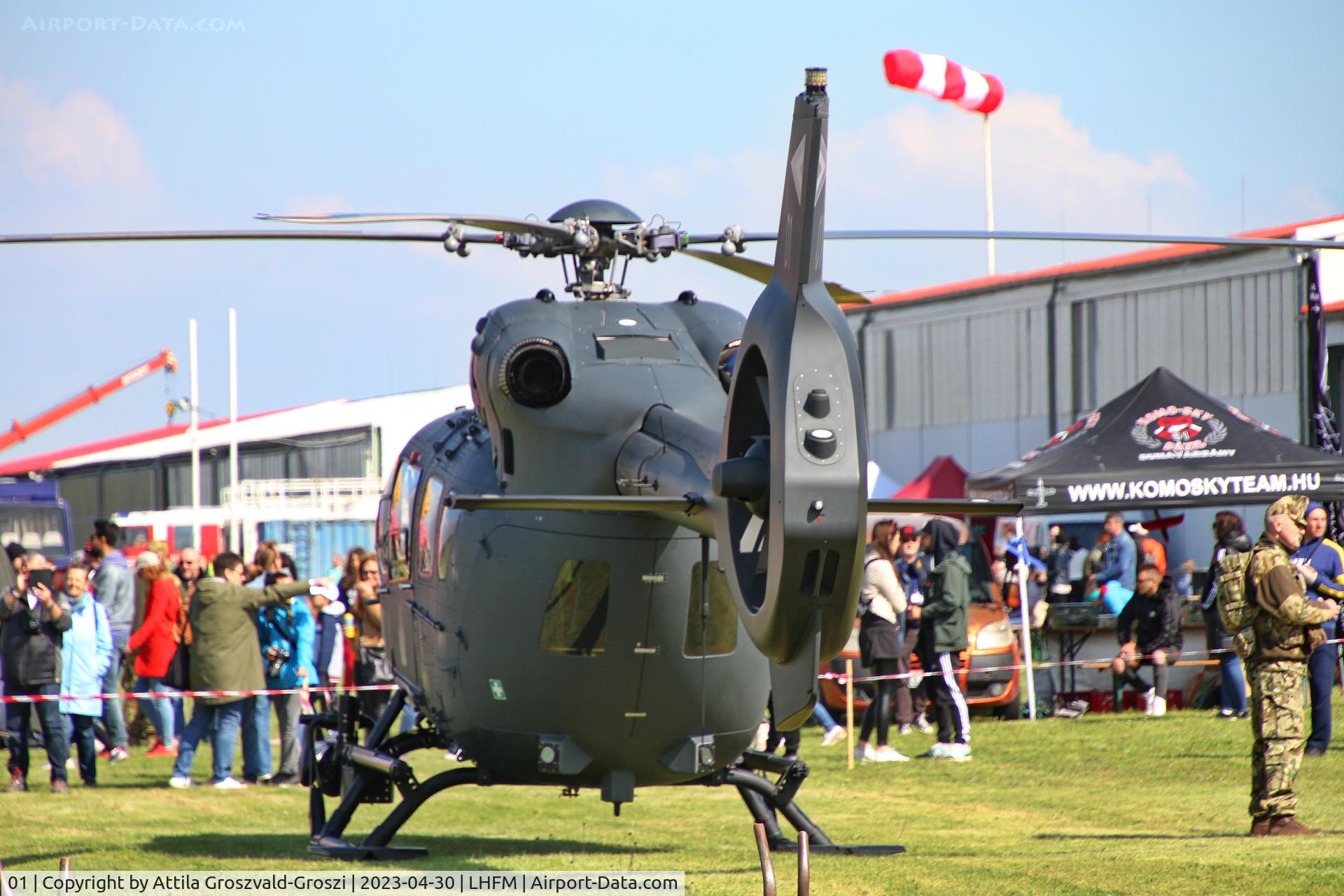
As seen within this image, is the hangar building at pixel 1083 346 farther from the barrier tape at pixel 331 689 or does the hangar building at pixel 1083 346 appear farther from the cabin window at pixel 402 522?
the cabin window at pixel 402 522

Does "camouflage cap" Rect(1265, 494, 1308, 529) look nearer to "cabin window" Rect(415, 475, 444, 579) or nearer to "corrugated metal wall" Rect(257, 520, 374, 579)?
"cabin window" Rect(415, 475, 444, 579)

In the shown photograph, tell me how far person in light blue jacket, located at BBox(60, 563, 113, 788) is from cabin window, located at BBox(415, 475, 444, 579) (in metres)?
5.82

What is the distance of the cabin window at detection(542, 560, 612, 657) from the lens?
8.23m

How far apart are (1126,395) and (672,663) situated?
11247 mm

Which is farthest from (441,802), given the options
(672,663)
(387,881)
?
(672,663)

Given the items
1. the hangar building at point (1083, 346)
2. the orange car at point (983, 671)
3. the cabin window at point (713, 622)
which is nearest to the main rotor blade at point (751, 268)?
the cabin window at point (713, 622)

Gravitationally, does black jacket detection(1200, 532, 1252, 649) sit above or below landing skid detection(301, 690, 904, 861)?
above

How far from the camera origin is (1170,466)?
1711cm

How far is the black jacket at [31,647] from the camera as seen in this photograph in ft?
46.3

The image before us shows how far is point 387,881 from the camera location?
9.21 metres

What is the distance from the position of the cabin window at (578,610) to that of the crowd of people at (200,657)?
204 inches

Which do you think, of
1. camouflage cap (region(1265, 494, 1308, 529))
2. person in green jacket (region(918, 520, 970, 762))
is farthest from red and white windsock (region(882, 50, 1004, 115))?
camouflage cap (region(1265, 494, 1308, 529))

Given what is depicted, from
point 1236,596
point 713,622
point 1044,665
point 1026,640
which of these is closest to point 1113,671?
point 1044,665

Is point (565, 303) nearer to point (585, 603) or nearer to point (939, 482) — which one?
point (585, 603)
